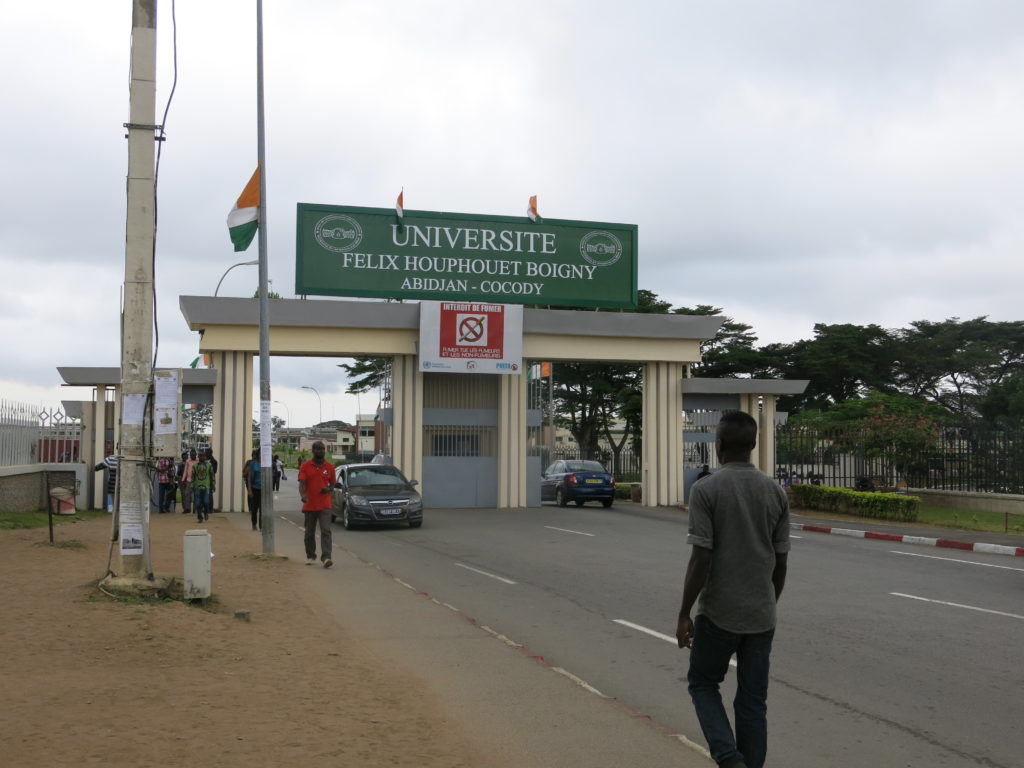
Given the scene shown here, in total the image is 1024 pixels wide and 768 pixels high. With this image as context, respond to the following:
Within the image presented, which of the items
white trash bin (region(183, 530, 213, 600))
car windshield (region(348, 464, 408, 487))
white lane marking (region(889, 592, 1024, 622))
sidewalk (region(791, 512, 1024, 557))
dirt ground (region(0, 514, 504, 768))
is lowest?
sidewalk (region(791, 512, 1024, 557))

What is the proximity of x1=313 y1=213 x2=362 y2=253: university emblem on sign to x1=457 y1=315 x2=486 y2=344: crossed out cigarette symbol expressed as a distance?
387 centimetres

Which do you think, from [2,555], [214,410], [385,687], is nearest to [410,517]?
[214,410]

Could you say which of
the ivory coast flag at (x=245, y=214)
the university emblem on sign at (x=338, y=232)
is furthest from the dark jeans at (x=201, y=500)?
the university emblem on sign at (x=338, y=232)

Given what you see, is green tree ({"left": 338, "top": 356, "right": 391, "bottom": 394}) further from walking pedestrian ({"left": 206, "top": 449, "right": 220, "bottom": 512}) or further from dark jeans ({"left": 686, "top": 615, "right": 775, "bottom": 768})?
dark jeans ({"left": 686, "top": 615, "right": 775, "bottom": 768})

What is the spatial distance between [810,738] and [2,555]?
36.4 ft

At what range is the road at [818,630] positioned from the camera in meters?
6.27

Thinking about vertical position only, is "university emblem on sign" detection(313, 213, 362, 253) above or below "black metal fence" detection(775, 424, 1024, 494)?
above

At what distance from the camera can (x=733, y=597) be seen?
466 cm

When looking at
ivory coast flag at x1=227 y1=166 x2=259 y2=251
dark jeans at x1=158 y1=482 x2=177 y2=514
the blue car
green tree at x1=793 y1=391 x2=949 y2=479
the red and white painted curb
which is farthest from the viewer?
the blue car

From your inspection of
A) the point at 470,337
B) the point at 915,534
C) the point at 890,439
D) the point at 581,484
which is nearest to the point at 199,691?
the point at 915,534

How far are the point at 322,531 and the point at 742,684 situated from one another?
413 inches

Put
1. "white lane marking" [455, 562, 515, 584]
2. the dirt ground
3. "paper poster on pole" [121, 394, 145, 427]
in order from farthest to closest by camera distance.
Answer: "white lane marking" [455, 562, 515, 584] < "paper poster on pole" [121, 394, 145, 427] < the dirt ground

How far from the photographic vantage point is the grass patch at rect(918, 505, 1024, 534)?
22688 mm

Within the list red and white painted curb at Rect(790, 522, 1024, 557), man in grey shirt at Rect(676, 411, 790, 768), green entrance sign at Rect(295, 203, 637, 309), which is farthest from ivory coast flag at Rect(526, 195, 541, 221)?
man in grey shirt at Rect(676, 411, 790, 768)
